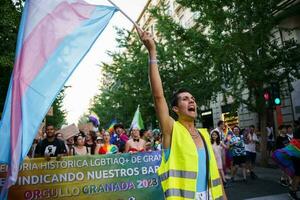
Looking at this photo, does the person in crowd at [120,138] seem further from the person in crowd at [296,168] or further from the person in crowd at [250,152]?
the person in crowd at [296,168]

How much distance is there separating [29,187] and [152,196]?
2.00m

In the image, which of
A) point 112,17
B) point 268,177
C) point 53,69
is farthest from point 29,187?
point 268,177

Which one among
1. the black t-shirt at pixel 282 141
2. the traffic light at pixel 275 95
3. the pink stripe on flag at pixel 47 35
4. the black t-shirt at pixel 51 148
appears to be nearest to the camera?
the pink stripe on flag at pixel 47 35

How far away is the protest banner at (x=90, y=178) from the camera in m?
5.97

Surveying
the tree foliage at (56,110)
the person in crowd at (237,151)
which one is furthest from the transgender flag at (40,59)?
the tree foliage at (56,110)

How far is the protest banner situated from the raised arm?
3.53m

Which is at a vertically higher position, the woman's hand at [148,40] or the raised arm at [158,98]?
the woman's hand at [148,40]

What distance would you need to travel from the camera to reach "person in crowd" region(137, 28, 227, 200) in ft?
9.45

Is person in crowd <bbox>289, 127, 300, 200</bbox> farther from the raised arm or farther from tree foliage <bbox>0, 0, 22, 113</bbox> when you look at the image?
tree foliage <bbox>0, 0, 22, 113</bbox>

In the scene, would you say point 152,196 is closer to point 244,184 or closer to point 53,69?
point 53,69

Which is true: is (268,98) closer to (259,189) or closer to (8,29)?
(259,189)

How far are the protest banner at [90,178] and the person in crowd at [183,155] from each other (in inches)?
135

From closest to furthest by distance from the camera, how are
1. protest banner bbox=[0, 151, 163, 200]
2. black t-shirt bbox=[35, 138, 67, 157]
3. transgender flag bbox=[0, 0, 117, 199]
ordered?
1. transgender flag bbox=[0, 0, 117, 199]
2. protest banner bbox=[0, 151, 163, 200]
3. black t-shirt bbox=[35, 138, 67, 157]

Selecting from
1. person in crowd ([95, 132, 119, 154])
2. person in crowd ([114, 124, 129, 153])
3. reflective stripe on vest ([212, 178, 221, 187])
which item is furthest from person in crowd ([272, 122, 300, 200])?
reflective stripe on vest ([212, 178, 221, 187])
